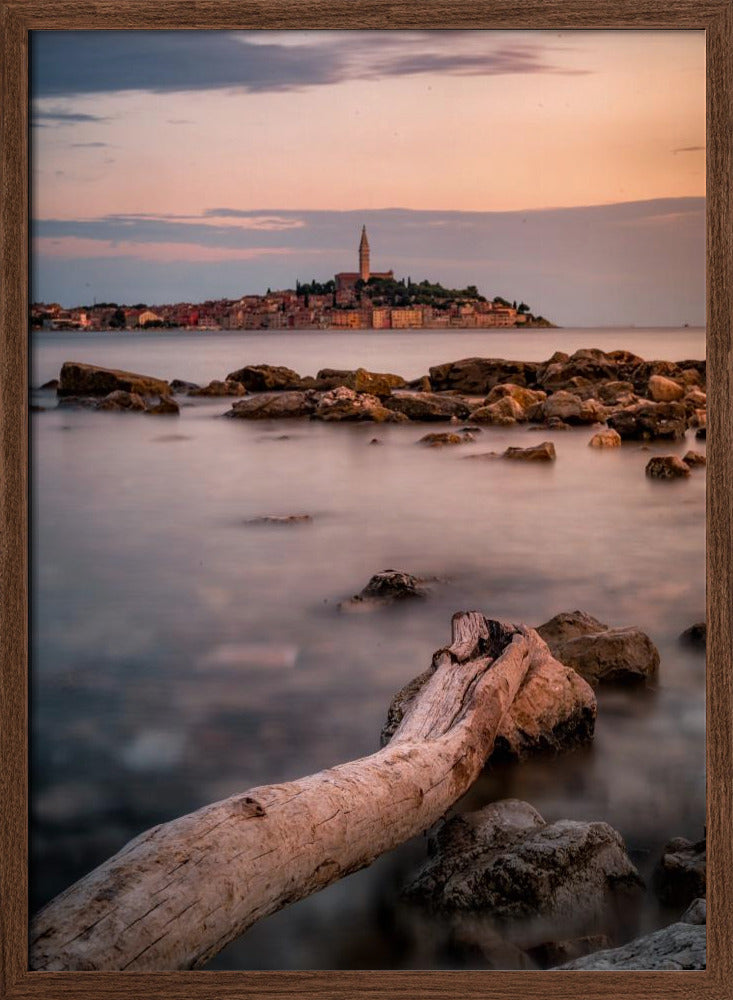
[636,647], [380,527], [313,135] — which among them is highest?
[313,135]

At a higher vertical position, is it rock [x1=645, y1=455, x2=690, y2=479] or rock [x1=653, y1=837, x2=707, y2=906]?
rock [x1=645, y1=455, x2=690, y2=479]

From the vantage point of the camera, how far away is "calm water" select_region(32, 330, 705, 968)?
342 cm

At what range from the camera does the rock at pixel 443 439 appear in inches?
184

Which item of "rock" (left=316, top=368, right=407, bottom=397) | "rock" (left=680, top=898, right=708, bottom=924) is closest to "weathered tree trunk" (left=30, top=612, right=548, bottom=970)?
"rock" (left=680, top=898, right=708, bottom=924)

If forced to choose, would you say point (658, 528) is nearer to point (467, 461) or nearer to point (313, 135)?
point (467, 461)

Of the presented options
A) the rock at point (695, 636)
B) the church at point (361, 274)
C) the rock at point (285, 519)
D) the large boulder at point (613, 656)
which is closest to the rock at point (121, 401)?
the rock at point (285, 519)

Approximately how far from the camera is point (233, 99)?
3748 mm

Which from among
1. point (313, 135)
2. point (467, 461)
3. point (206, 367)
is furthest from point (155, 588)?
point (313, 135)

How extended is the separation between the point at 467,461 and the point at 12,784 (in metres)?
2.30

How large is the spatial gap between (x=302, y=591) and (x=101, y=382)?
110 cm

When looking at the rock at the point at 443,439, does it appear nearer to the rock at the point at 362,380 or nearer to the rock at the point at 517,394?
the rock at the point at 517,394

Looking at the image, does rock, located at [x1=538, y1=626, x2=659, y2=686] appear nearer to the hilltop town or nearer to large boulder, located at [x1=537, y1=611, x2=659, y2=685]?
large boulder, located at [x1=537, y1=611, x2=659, y2=685]

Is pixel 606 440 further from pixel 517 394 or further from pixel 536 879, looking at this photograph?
pixel 536 879

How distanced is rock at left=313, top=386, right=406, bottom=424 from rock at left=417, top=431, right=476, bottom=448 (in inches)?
6.7
